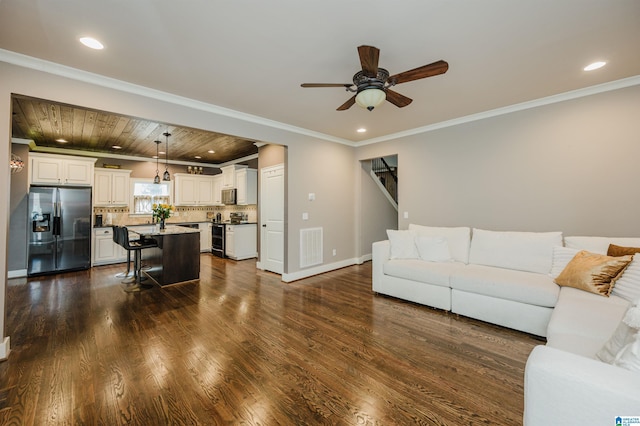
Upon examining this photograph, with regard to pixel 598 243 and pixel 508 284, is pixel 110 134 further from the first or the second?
pixel 598 243

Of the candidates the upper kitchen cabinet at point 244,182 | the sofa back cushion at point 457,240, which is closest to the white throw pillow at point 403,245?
the sofa back cushion at point 457,240

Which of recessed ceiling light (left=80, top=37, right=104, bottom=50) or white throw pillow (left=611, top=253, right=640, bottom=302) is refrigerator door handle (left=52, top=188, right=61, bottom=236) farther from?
white throw pillow (left=611, top=253, right=640, bottom=302)

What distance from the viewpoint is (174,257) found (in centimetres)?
446

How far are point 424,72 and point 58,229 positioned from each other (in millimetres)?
6995

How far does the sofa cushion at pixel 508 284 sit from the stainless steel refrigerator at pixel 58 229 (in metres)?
7.05

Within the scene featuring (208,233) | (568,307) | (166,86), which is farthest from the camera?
(208,233)

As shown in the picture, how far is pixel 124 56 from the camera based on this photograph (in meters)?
2.44

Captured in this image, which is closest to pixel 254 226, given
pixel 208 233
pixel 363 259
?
pixel 208 233

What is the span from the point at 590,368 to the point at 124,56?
3.81 metres

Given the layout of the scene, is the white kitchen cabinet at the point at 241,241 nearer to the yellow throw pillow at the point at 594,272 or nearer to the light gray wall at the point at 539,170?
the light gray wall at the point at 539,170

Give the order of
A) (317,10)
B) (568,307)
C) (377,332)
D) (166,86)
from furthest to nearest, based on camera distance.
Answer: (166,86) → (377,332) → (568,307) → (317,10)

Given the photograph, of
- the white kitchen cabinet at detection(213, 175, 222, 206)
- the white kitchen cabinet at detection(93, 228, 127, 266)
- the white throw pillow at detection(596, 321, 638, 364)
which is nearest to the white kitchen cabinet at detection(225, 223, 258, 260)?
the white kitchen cabinet at detection(213, 175, 222, 206)

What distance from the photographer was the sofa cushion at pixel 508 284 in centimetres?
257

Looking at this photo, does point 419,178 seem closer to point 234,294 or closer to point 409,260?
point 409,260
